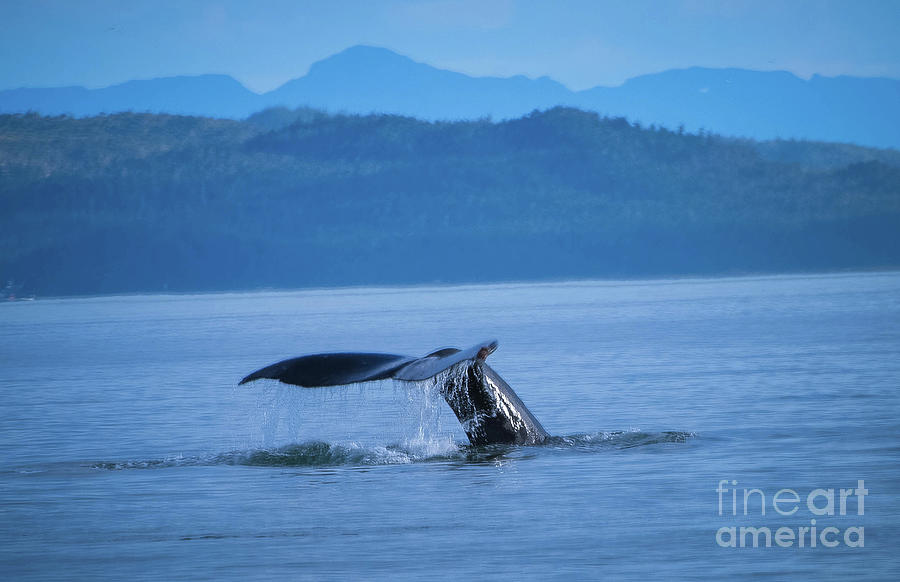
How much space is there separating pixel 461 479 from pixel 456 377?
3.25ft

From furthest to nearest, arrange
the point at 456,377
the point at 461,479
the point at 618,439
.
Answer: the point at 618,439
the point at 461,479
the point at 456,377

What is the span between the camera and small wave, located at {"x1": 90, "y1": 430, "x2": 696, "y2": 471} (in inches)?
513

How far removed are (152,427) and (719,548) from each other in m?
9.82

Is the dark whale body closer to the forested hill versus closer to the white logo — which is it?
the white logo

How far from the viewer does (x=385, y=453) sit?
13.6 m

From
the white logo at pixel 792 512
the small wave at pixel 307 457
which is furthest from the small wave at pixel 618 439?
the white logo at pixel 792 512

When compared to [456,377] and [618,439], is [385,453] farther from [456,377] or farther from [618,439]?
[456,377]

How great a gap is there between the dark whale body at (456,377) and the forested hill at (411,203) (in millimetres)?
144215

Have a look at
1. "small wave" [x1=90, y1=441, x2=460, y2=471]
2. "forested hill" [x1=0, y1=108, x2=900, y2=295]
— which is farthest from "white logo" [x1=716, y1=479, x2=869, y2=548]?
"forested hill" [x1=0, y1=108, x2=900, y2=295]

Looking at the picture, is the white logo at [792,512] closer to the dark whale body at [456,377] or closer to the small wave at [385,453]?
the dark whale body at [456,377]

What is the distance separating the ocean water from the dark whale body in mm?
267

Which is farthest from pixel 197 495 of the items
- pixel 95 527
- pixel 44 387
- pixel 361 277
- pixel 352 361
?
pixel 361 277

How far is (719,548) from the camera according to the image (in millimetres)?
8961

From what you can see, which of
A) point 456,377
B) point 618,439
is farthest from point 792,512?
point 618,439
